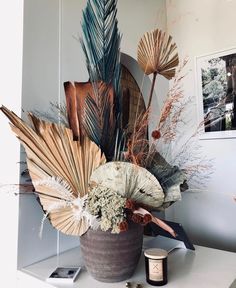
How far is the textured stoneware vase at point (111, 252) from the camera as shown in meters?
0.79

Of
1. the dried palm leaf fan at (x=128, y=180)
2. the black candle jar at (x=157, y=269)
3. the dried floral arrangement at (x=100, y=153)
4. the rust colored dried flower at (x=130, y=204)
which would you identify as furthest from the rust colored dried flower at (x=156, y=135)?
the black candle jar at (x=157, y=269)

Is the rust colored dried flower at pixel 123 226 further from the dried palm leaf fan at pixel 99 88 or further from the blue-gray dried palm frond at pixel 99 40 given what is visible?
the blue-gray dried palm frond at pixel 99 40

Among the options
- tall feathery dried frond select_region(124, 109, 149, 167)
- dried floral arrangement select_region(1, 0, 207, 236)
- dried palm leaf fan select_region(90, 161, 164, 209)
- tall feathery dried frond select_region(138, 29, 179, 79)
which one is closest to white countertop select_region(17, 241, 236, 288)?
dried floral arrangement select_region(1, 0, 207, 236)

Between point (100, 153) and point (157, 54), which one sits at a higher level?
point (157, 54)

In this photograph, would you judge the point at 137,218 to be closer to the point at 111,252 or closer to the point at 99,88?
the point at 111,252

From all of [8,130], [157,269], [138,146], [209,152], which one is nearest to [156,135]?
[138,146]

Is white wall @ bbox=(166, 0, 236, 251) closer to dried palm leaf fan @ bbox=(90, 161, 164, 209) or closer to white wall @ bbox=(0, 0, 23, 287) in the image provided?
dried palm leaf fan @ bbox=(90, 161, 164, 209)

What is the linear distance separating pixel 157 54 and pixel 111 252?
2.26 feet

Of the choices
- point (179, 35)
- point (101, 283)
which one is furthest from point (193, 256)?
point (179, 35)

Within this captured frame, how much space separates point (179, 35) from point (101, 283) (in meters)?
1.69

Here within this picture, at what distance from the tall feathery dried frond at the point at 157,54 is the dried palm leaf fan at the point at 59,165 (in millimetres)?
363

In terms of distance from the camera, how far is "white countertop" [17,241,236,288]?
838 millimetres

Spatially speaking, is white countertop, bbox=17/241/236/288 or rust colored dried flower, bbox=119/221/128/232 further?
white countertop, bbox=17/241/236/288

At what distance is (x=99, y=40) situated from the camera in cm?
95
